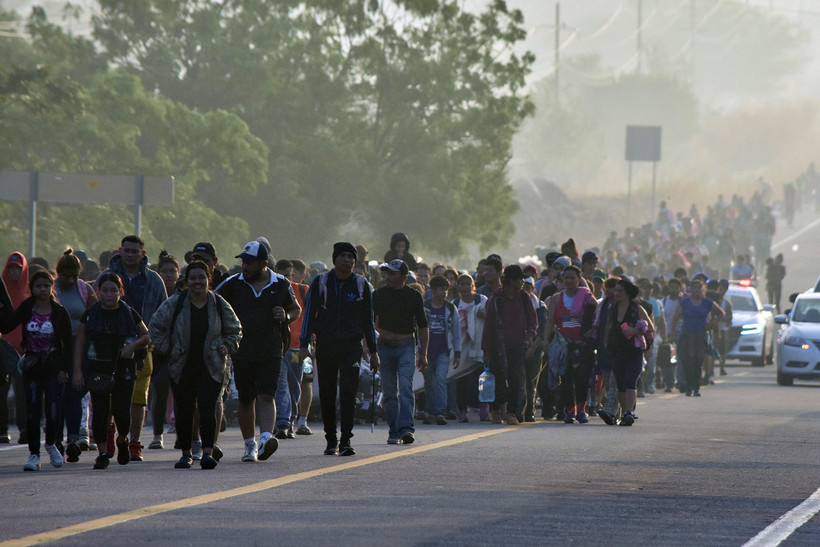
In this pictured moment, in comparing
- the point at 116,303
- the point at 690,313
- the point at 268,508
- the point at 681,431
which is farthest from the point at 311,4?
the point at 268,508

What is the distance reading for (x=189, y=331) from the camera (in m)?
12.5

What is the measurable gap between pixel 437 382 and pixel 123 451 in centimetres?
574

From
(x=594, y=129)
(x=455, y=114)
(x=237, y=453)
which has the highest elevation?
(x=594, y=129)

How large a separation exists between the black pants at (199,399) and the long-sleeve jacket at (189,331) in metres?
0.09

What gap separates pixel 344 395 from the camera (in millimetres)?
13633

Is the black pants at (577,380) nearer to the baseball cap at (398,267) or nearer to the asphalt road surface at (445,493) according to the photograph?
the asphalt road surface at (445,493)

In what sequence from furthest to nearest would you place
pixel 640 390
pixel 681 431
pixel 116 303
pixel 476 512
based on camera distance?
pixel 640 390 → pixel 681 431 → pixel 116 303 → pixel 476 512

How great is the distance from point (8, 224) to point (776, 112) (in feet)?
423

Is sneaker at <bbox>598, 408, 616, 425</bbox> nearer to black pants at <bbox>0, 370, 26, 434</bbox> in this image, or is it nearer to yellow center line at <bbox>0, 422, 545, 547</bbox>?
yellow center line at <bbox>0, 422, 545, 547</bbox>

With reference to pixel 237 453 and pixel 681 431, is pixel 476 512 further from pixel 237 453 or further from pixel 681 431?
pixel 681 431

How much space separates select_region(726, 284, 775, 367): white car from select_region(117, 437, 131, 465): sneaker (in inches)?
886

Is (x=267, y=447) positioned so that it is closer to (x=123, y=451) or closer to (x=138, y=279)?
(x=123, y=451)

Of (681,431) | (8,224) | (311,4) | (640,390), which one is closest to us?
(681,431)

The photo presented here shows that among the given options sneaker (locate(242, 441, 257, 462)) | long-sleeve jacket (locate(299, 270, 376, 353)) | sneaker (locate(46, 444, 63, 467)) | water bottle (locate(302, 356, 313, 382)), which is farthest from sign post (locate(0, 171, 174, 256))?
sneaker (locate(46, 444, 63, 467))
